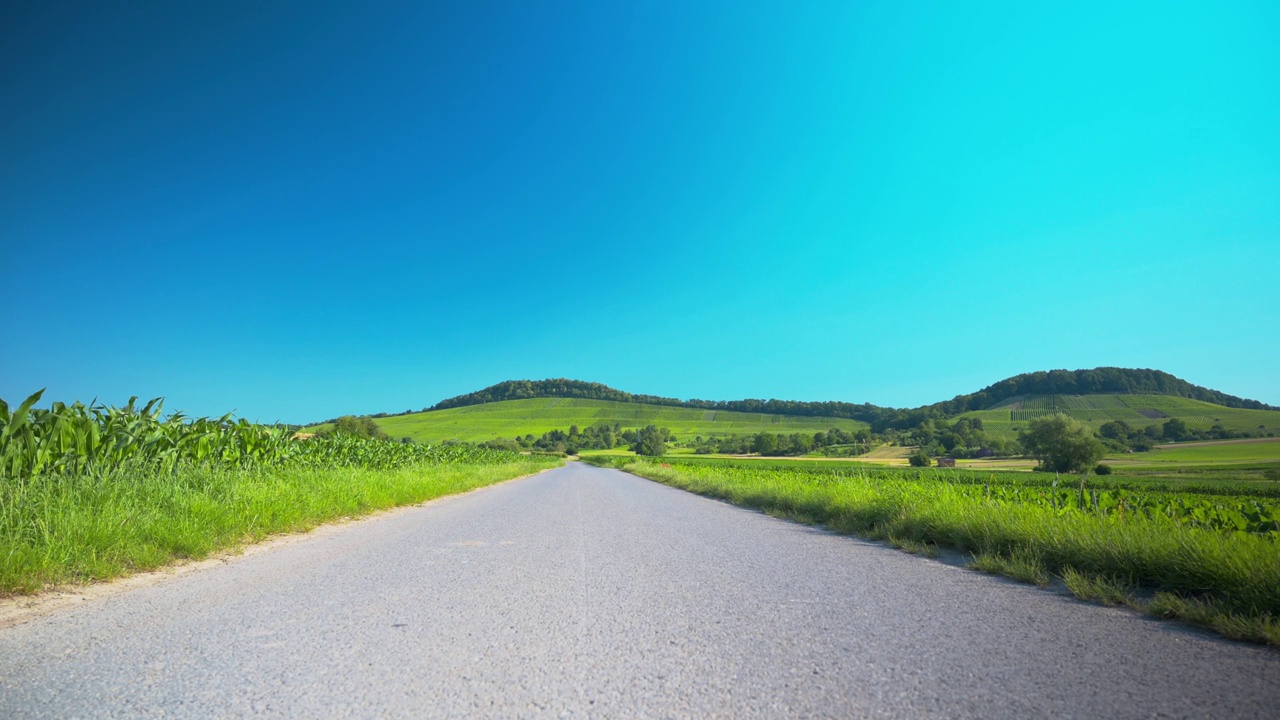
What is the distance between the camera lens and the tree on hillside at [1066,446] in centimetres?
5166

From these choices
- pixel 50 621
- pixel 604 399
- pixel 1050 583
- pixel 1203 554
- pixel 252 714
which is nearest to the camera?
pixel 252 714

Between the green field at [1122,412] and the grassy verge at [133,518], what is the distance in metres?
83.0

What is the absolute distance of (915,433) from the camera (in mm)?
85750

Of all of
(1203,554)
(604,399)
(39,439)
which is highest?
(604,399)

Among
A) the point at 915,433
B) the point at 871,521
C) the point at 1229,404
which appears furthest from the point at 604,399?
the point at 871,521

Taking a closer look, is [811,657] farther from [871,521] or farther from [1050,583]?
[871,521]

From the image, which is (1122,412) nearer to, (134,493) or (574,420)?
(574,420)

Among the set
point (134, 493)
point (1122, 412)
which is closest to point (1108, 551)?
point (134, 493)

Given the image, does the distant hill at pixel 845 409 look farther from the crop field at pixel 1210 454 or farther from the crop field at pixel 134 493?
the crop field at pixel 134 493

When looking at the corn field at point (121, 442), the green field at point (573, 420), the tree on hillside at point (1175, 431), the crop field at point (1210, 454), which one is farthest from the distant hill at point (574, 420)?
the corn field at point (121, 442)

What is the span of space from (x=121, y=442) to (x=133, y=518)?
11.1 ft

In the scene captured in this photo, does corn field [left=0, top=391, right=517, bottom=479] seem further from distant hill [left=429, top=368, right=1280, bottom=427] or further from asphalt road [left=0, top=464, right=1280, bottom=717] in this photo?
distant hill [left=429, top=368, right=1280, bottom=427]

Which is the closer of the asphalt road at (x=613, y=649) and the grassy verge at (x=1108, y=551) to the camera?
the asphalt road at (x=613, y=649)

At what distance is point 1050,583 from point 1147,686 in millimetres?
2732
